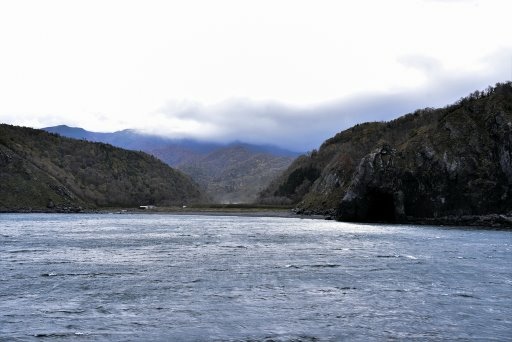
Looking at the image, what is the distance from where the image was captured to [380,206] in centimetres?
13962

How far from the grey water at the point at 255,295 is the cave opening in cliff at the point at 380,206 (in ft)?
246

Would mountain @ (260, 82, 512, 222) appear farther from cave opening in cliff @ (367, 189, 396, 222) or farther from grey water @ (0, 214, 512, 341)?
grey water @ (0, 214, 512, 341)

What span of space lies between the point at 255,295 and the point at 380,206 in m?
113

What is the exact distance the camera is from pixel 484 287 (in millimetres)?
36219

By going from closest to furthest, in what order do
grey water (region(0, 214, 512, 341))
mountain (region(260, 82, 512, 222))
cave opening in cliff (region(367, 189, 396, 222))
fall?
grey water (region(0, 214, 512, 341)) < mountain (region(260, 82, 512, 222)) < cave opening in cliff (region(367, 189, 396, 222))

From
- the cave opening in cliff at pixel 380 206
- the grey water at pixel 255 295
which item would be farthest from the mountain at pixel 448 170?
the grey water at pixel 255 295

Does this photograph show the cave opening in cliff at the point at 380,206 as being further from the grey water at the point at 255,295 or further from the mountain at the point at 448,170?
the grey water at the point at 255,295

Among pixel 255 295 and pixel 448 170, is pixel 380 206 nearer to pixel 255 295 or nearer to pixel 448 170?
pixel 448 170

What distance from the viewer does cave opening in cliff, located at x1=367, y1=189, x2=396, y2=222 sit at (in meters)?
134

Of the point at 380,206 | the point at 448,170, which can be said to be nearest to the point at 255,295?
the point at 448,170

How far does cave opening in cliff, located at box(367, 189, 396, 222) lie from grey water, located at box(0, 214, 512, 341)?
7485 centimetres

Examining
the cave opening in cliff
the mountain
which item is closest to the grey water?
the mountain

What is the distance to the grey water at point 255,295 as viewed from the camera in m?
24.1

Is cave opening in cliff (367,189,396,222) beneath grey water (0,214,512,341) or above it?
above
